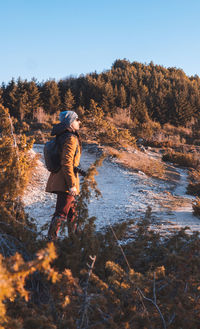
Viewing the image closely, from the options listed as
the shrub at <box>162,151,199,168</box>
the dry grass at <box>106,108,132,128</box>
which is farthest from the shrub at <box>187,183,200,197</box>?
the dry grass at <box>106,108,132,128</box>

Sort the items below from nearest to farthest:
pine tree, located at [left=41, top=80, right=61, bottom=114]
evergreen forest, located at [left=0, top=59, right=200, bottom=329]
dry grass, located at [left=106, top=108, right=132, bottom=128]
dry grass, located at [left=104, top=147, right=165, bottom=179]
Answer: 1. evergreen forest, located at [left=0, top=59, right=200, bottom=329]
2. dry grass, located at [left=104, top=147, right=165, bottom=179]
3. dry grass, located at [left=106, top=108, right=132, bottom=128]
4. pine tree, located at [left=41, top=80, right=61, bottom=114]

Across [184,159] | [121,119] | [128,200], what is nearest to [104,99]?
[121,119]

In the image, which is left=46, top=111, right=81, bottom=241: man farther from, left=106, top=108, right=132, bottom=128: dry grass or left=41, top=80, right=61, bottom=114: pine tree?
left=41, top=80, right=61, bottom=114: pine tree

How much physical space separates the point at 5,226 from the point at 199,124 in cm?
1992

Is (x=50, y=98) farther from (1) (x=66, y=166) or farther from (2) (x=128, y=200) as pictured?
(1) (x=66, y=166)

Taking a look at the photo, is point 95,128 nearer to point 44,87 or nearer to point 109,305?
point 109,305

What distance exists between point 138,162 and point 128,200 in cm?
405

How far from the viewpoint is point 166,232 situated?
3541mm

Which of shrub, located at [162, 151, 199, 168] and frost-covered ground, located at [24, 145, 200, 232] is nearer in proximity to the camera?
frost-covered ground, located at [24, 145, 200, 232]

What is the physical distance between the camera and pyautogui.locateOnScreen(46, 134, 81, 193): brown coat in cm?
278

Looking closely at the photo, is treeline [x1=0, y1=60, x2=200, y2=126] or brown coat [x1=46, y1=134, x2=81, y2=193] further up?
treeline [x1=0, y1=60, x2=200, y2=126]

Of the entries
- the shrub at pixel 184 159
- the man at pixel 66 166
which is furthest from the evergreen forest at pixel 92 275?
the shrub at pixel 184 159

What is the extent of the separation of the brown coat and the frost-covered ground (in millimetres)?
383

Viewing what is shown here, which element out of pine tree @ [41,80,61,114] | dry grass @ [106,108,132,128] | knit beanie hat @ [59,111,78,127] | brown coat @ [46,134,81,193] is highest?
pine tree @ [41,80,61,114]
